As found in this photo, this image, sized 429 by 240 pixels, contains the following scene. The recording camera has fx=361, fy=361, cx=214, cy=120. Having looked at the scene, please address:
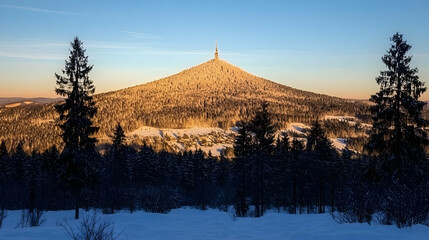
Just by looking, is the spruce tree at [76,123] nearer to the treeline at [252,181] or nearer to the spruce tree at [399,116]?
the treeline at [252,181]

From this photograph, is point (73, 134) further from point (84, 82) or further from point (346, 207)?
point (346, 207)

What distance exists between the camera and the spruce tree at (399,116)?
2395cm

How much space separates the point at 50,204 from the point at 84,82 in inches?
1635

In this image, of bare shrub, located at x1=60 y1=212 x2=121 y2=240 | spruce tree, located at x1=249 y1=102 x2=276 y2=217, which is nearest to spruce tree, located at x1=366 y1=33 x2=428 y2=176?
spruce tree, located at x1=249 y1=102 x2=276 y2=217

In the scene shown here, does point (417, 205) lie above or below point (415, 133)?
below

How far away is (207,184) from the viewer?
8944 cm

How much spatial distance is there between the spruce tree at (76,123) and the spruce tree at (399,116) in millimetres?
20904

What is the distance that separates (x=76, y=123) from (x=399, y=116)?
75.4 feet

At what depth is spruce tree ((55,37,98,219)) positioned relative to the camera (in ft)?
90.1

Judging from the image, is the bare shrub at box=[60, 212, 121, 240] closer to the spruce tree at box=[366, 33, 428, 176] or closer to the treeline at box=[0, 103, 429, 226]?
the treeline at box=[0, 103, 429, 226]

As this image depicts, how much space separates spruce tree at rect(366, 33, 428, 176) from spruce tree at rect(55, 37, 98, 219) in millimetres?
20904

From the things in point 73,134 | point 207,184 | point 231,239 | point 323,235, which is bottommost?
point 207,184

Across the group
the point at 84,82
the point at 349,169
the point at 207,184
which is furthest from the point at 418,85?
the point at 207,184

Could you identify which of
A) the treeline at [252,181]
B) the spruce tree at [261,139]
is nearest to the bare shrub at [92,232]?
the treeline at [252,181]
